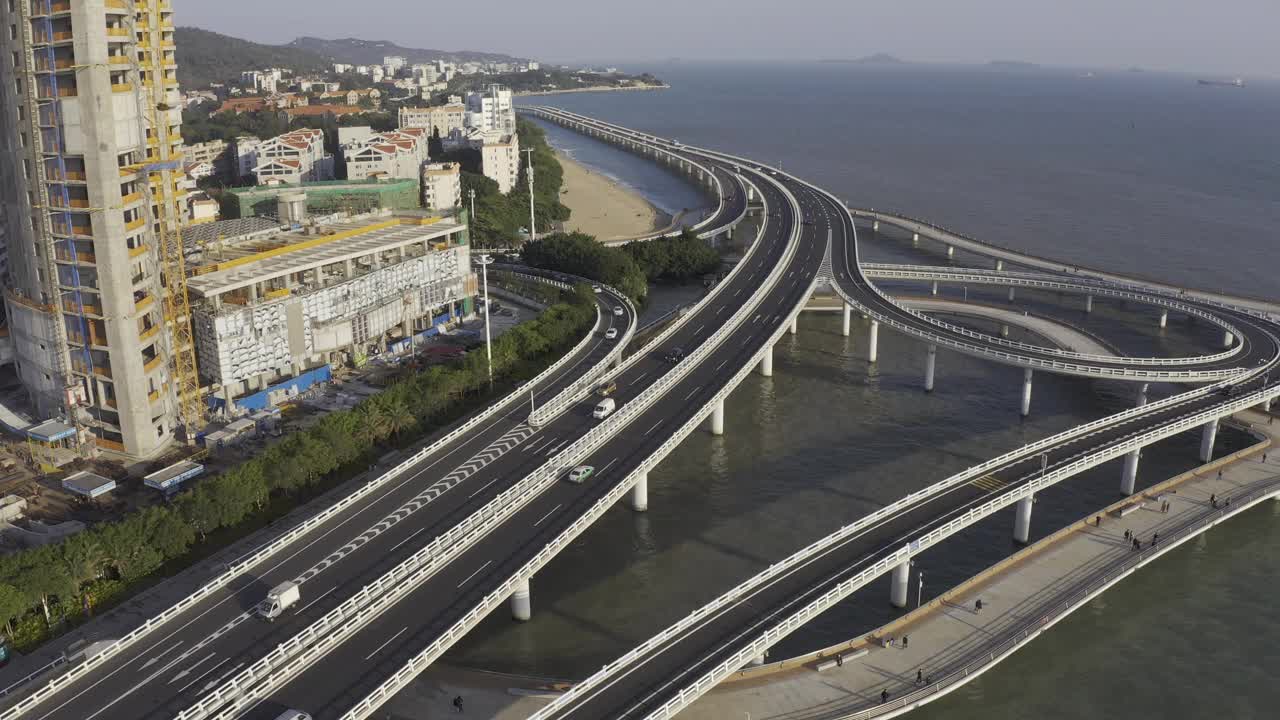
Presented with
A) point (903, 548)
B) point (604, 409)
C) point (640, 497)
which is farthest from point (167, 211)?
point (903, 548)

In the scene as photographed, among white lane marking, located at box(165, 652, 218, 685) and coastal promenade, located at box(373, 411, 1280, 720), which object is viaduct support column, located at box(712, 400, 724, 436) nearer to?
coastal promenade, located at box(373, 411, 1280, 720)

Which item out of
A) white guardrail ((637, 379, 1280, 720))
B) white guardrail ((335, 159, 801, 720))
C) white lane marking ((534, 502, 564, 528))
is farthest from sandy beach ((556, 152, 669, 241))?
white lane marking ((534, 502, 564, 528))

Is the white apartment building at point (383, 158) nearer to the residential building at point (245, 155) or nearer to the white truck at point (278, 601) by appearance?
the residential building at point (245, 155)

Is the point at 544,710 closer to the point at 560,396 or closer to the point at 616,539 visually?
the point at 616,539

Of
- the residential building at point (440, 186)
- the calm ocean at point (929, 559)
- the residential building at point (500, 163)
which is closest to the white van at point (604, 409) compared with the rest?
the calm ocean at point (929, 559)

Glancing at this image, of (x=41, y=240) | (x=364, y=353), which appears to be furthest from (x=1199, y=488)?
(x=41, y=240)
